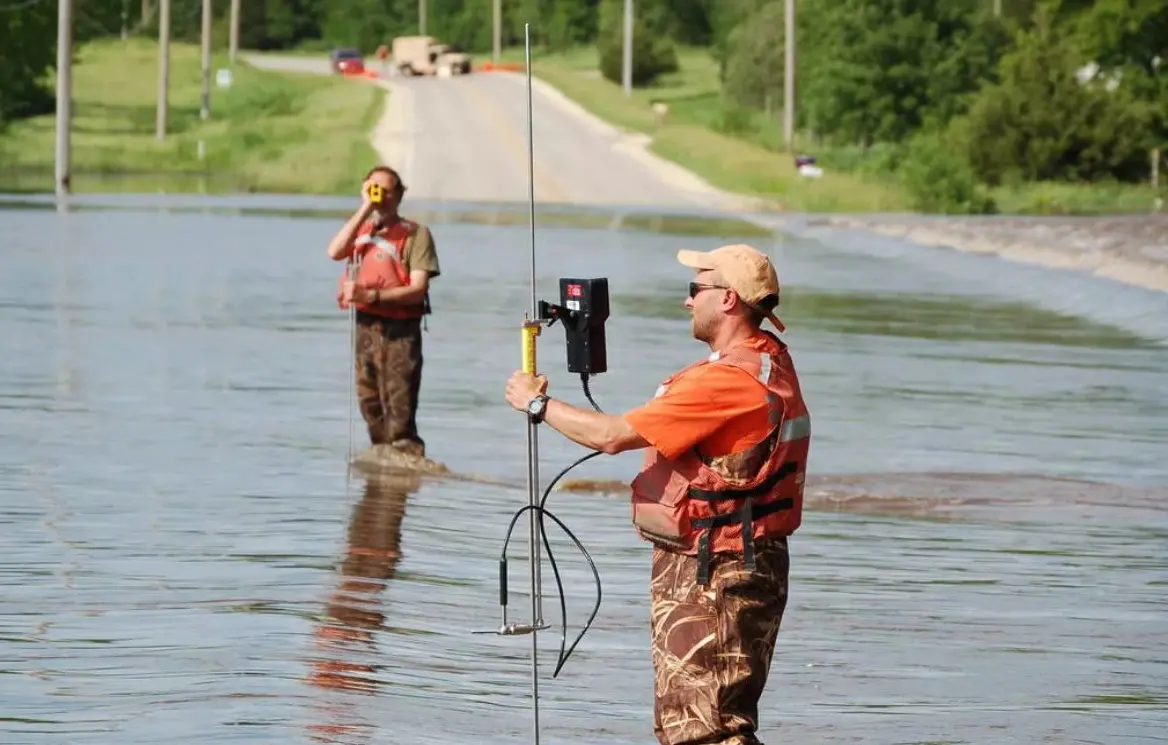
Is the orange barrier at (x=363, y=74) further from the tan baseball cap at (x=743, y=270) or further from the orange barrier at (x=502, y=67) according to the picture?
the tan baseball cap at (x=743, y=270)

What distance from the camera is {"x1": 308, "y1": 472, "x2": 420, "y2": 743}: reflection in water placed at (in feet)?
29.2

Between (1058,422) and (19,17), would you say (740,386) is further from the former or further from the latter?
(19,17)

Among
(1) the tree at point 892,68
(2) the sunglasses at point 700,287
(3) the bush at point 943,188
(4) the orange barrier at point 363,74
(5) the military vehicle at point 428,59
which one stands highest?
(5) the military vehicle at point 428,59

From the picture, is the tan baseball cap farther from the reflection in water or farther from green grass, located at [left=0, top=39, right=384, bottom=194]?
green grass, located at [left=0, top=39, right=384, bottom=194]

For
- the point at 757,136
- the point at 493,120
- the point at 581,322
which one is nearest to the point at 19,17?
the point at 493,120

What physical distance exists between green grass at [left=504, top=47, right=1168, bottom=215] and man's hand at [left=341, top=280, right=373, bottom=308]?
148 ft

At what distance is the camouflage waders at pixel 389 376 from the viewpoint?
14758mm

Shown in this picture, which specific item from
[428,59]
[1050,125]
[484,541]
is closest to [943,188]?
[1050,125]

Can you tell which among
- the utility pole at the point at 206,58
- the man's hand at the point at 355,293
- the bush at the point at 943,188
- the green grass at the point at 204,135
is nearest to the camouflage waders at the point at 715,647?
the man's hand at the point at 355,293

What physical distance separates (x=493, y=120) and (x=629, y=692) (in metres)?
73.6

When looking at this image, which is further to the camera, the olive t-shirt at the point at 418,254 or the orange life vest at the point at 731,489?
the olive t-shirt at the point at 418,254

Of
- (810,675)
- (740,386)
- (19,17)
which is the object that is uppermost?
(19,17)

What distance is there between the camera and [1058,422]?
2002cm

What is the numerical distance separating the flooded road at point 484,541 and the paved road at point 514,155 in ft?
83.6
